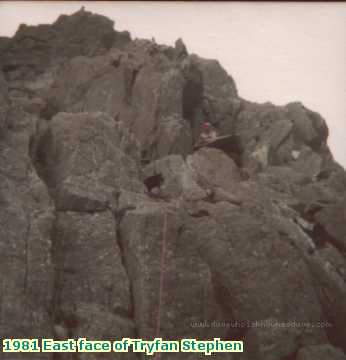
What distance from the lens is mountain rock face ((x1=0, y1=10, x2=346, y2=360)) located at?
26.5 m

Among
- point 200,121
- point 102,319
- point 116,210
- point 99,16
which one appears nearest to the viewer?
point 102,319

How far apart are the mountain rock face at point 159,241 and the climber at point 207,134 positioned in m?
2.58

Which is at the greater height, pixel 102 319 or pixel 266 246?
pixel 266 246

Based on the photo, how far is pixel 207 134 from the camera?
53469mm

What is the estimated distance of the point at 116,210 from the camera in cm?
3192

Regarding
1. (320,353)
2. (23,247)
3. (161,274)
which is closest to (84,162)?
(23,247)

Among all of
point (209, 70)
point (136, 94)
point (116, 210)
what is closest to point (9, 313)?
point (116, 210)

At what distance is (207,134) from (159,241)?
83.8 ft

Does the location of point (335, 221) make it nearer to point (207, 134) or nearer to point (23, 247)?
point (207, 134)

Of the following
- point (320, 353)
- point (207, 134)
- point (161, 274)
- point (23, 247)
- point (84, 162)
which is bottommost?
point (320, 353)

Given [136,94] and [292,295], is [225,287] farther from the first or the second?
[136,94]

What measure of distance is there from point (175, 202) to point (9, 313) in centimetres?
1388

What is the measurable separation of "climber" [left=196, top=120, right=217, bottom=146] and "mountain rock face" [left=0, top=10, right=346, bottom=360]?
2583mm

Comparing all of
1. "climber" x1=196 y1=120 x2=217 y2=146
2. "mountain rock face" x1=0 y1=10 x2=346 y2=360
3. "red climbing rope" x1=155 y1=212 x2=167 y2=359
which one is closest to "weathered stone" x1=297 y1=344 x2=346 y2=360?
"mountain rock face" x1=0 y1=10 x2=346 y2=360
